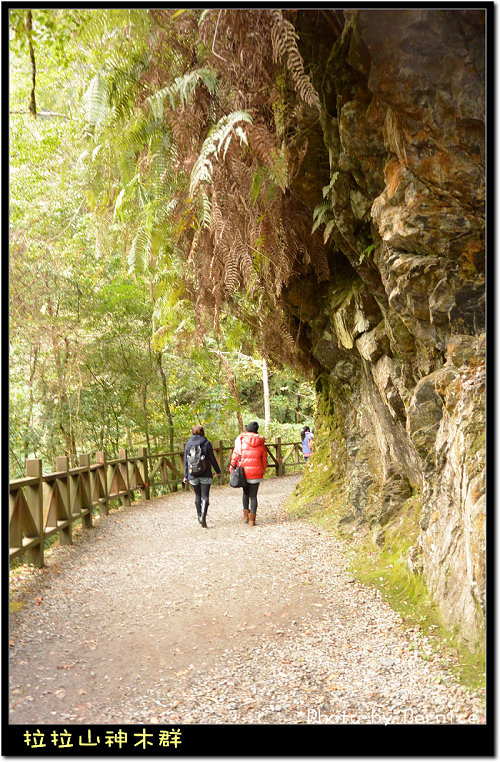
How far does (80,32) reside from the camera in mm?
3691

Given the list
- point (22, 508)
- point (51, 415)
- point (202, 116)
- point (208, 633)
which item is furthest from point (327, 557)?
point (51, 415)

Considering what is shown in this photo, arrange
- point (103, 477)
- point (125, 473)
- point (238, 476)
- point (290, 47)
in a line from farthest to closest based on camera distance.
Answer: point (125, 473) → point (103, 477) → point (238, 476) → point (290, 47)

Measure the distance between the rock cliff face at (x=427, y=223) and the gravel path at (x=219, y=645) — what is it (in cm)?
63

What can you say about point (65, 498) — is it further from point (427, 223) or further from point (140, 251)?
point (427, 223)

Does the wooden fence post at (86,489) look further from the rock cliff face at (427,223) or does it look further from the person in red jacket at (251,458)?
the rock cliff face at (427,223)

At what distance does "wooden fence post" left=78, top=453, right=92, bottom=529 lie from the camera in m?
8.88

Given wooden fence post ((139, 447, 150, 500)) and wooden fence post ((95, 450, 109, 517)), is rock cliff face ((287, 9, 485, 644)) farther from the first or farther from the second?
wooden fence post ((139, 447, 150, 500))

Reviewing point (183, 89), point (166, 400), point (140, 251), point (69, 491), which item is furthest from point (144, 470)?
point (183, 89)

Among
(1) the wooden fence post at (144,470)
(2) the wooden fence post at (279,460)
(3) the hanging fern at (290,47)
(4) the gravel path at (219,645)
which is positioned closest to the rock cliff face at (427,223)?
(3) the hanging fern at (290,47)

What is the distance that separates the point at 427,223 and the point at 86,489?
278 inches

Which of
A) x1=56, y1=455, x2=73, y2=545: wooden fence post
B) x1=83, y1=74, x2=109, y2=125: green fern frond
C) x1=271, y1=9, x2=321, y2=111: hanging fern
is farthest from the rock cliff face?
x1=56, y1=455, x2=73, y2=545: wooden fence post

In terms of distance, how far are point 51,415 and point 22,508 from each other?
7.30m

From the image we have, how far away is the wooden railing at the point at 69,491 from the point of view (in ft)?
20.0

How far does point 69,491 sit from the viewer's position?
26.2 ft
